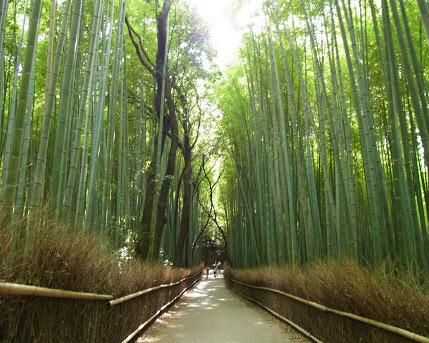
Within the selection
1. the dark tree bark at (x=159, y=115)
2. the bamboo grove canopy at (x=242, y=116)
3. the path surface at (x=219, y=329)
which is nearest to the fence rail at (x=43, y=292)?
the bamboo grove canopy at (x=242, y=116)

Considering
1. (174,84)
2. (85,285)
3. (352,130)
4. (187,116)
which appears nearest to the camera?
(85,285)

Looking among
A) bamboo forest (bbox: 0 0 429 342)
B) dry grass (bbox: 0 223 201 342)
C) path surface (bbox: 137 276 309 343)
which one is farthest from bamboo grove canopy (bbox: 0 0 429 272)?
path surface (bbox: 137 276 309 343)

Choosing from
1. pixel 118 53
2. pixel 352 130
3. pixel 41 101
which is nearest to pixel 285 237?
pixel 352 130

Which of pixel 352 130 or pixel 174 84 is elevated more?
pixel 174 84

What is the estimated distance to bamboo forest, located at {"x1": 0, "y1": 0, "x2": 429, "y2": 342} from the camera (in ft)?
8.58

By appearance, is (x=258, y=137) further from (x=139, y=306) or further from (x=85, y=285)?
(x=85, y=285)

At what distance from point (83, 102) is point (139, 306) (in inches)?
83.0

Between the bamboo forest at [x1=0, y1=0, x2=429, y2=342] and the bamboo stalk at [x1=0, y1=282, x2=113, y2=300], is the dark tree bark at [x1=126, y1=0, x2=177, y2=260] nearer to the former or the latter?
the bamboo forest at [x1=0, y1=0, x2=429, y2=342]

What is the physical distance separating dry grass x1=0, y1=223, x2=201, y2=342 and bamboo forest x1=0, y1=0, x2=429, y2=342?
2 centimetres

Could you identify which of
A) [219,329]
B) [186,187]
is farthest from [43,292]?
[186,187]

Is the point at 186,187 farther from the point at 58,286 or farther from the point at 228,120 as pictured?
the point at 58,286

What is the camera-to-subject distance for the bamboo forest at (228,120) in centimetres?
262

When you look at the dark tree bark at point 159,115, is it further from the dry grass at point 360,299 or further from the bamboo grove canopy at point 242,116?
the dry grass at point 360,299

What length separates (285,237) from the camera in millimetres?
6273
